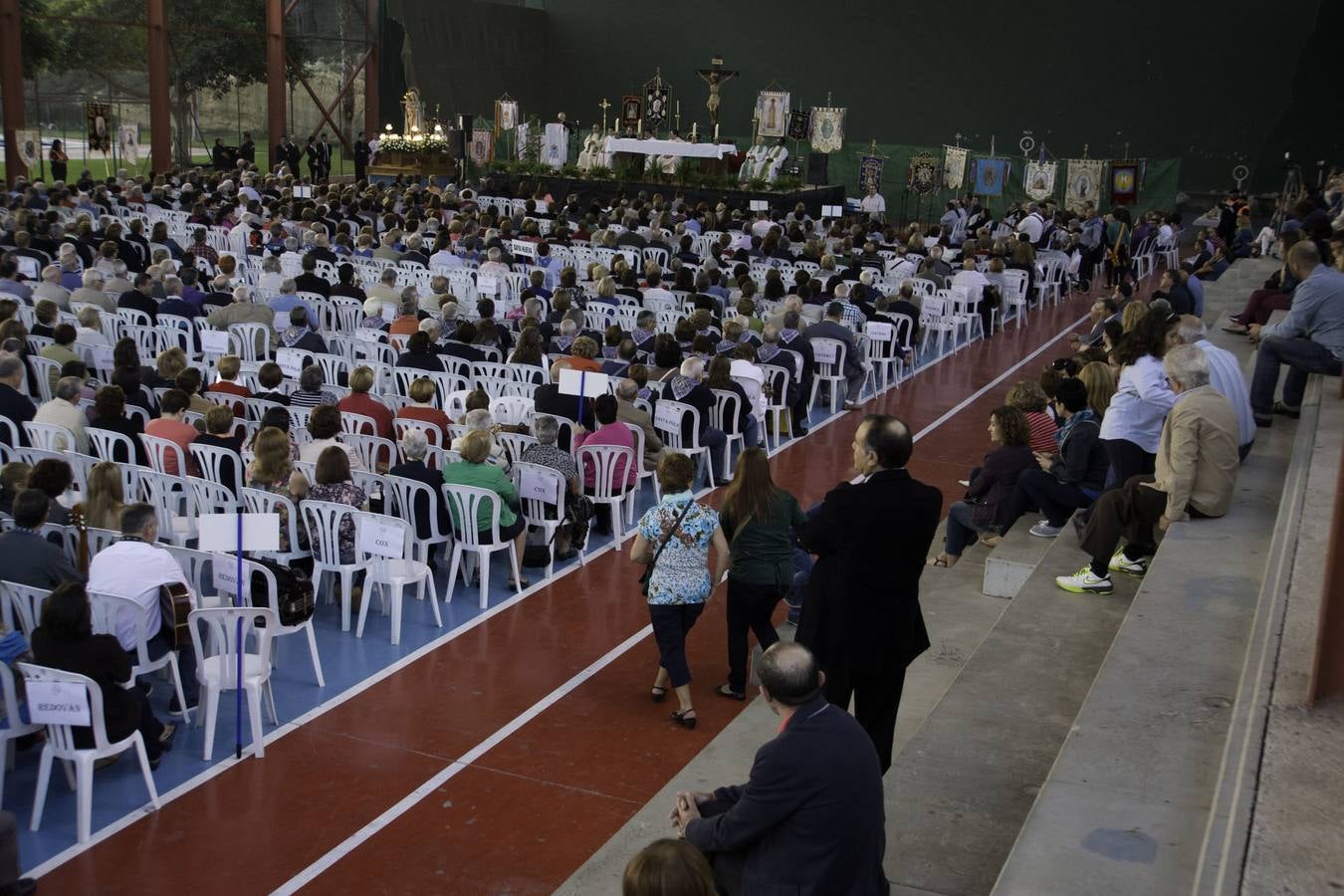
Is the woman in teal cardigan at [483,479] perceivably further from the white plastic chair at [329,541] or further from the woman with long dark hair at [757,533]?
the woman with long dark hair at [757,533]

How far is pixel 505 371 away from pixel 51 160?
1919 cm

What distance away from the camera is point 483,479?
7660mm

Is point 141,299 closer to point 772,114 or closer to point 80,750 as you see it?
point 80,750

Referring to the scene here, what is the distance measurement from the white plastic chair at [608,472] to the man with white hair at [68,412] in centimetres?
304

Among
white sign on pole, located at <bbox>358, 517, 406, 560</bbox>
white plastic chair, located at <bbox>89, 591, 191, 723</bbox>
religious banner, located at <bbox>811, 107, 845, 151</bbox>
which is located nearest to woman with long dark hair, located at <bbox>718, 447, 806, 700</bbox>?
white sign on pole, located at <bbox>358, 517, 406, 560</bbox>

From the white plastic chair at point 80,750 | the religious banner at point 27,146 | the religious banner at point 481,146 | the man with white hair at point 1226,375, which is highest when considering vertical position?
the religious banner at point 481,146

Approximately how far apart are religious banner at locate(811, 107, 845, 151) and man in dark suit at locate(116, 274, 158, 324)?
1969 centimetres

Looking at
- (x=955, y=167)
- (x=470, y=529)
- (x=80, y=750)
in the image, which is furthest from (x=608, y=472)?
(x=955, y=167)

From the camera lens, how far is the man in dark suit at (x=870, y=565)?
4.75 metres

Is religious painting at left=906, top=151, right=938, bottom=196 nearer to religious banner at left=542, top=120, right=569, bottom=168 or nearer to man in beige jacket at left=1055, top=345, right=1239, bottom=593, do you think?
religious banner at left=542, top=120, right=569, bottom=168

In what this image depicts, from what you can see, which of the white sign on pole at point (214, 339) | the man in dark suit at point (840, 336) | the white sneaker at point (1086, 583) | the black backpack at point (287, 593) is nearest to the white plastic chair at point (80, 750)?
the black backpack at point (287, 593)

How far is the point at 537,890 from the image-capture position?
16.4 ft

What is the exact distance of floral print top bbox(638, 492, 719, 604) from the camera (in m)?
6.25

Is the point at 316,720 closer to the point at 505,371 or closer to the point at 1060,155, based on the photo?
the point at 505,371
